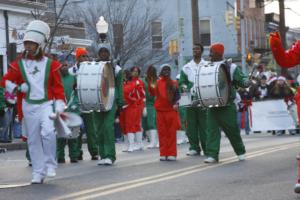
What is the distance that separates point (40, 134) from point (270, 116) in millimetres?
17151

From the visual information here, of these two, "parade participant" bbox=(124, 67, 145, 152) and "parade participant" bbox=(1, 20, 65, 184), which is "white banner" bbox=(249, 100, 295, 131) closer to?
"parade participant" bbox=(124, 67, 145, 152)

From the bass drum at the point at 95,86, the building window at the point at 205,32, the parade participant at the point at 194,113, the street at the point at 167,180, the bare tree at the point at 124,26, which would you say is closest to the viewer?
the street at the point at 167,180

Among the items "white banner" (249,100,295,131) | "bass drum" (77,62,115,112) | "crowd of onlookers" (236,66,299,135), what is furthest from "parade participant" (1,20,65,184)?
"white banner" (249,100,295,131)

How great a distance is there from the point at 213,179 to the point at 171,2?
151ft

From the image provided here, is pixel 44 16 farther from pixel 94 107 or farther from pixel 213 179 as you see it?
pixel 213 179

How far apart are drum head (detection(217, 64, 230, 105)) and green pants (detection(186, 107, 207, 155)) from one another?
1689mm

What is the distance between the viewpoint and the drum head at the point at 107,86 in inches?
600

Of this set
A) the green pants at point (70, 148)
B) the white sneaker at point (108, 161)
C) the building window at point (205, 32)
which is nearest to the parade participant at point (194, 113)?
the green pants at point (70, 148)

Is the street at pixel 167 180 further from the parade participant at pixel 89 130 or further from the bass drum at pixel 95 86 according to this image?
the bass drum at pixel 95 86

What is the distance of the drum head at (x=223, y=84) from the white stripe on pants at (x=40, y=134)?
11.9ft

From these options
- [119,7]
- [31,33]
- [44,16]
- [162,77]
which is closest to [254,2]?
[119,7]

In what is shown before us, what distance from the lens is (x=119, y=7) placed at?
48.2m

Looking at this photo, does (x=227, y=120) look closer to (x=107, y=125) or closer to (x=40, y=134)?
(x=107, y=125)

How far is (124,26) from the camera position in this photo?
46.3 meters
